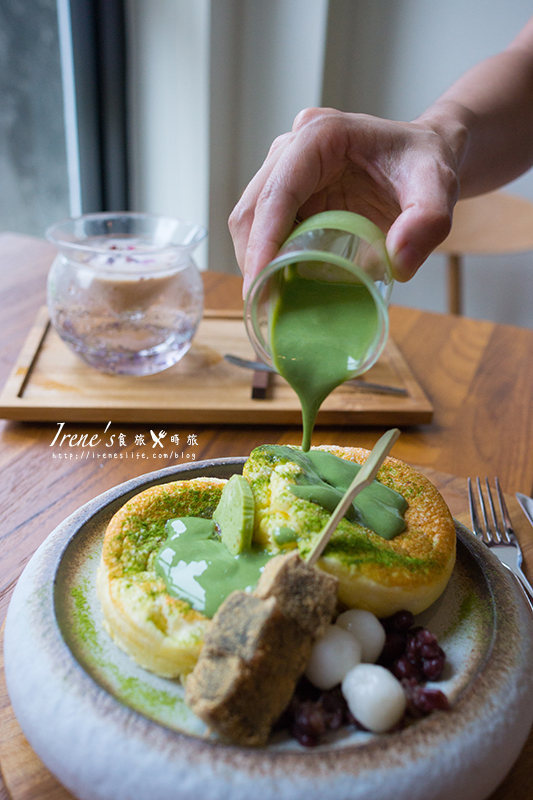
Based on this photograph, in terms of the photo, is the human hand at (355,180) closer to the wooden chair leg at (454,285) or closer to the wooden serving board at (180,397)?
the wooden serving board at (180,397)

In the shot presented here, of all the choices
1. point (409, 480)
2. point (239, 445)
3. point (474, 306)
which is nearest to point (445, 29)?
point (474, 306)

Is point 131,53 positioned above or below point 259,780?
above

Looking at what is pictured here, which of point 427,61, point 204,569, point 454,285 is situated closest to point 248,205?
point 204,569

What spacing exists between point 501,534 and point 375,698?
56 centimetres

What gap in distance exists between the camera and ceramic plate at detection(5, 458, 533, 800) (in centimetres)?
64

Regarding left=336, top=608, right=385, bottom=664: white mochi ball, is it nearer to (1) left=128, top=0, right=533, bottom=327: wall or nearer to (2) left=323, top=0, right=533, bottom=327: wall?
(1) left=128, top=0, right=533, bottom=327: wall

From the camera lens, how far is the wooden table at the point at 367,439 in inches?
42.1

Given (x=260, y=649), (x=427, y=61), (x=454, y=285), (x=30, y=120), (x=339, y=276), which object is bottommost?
(x=454, y=285)

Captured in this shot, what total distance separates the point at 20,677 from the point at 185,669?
0.63ft

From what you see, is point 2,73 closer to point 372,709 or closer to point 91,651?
point 91,651

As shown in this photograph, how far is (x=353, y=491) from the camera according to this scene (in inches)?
34.0

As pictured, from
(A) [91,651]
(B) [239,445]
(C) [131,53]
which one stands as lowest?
(B) [239,445]

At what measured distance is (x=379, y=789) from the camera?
639mm

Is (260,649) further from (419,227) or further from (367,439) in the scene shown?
(367,439)
